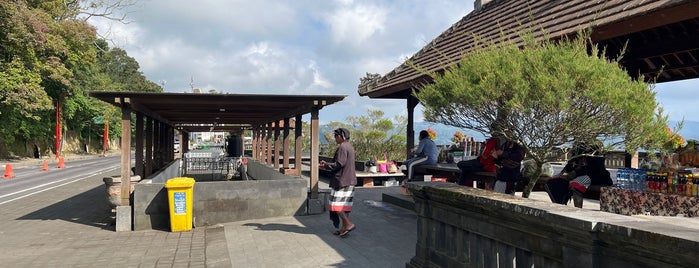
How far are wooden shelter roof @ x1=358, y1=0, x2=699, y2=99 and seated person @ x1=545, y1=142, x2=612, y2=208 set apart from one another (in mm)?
1515

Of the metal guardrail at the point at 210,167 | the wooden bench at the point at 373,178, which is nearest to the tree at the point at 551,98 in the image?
the wooden bench at the point at 373,178

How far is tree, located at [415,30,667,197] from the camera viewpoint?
13.4 ft

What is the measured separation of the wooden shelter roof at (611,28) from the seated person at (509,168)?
61.3 inches

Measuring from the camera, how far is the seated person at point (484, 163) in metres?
7.83

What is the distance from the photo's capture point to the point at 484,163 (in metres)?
8.18

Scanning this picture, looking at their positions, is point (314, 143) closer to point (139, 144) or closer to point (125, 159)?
point (125, 159)

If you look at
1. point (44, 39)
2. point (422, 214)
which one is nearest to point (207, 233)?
point (422, 214)

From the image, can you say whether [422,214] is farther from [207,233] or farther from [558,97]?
[207,233]

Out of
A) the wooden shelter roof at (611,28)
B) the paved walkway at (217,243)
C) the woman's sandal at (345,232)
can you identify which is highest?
the wooden shelter roof at (611,28)

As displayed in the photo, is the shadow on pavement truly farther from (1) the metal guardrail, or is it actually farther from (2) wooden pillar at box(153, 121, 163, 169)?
(1) the metal guardrail

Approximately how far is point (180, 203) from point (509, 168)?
5.54 meters

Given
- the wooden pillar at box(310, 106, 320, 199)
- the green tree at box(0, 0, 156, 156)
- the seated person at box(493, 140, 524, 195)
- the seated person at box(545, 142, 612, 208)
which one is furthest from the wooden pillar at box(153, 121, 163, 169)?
the green tree at box(0, 0, 156, 156)

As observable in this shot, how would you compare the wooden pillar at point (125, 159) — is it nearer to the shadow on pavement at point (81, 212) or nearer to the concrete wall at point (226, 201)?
the concrete wall at point (226, 201)

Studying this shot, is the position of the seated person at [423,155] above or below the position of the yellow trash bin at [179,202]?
above
